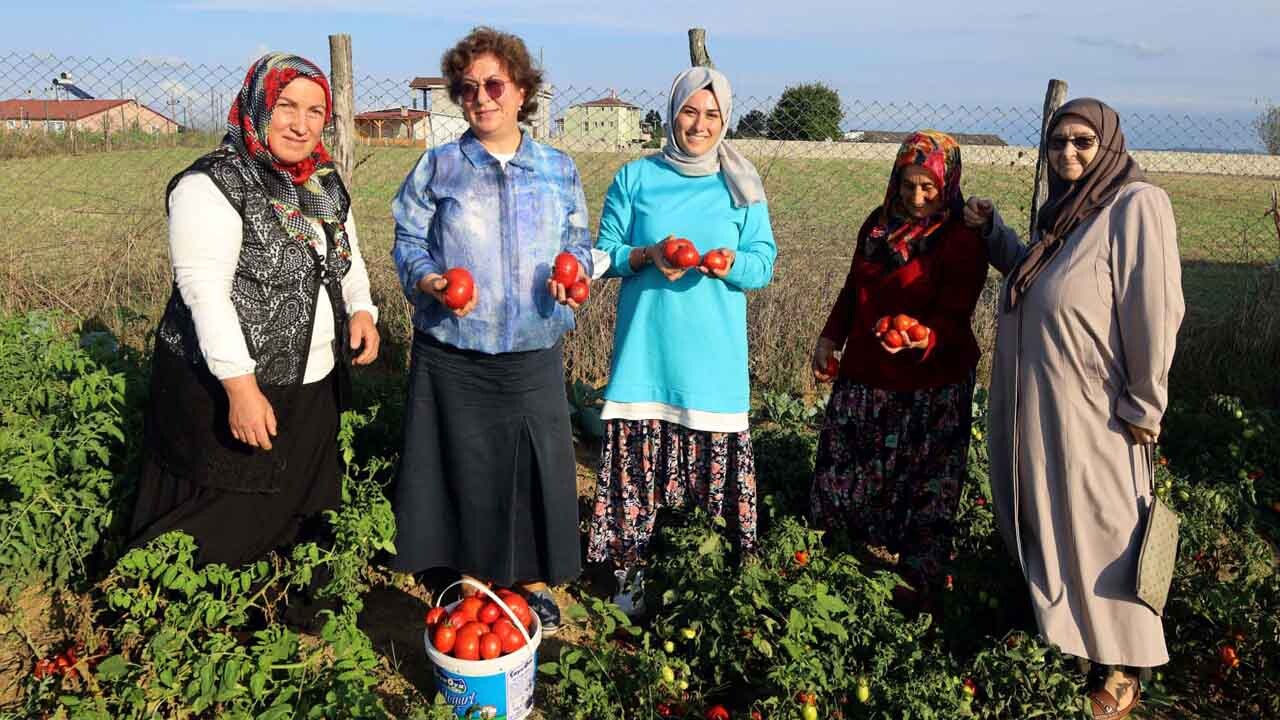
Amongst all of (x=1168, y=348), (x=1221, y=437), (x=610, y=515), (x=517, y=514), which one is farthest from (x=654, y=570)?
(x=1221, y=437)

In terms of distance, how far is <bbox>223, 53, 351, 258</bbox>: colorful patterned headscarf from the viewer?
2441 millimetres

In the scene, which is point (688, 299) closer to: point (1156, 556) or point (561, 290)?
point (561, 290)

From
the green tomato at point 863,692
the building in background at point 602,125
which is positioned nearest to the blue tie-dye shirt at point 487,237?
the green tomato at point 863,692

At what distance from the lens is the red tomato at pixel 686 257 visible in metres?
2.81

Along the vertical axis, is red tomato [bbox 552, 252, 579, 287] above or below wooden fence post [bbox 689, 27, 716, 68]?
below

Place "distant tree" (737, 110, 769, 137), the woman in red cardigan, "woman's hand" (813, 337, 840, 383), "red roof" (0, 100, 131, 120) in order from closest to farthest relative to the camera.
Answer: the woman in red cardigan
"woman's hand" (813, 337, 840, 383)
"distant tree" (737, 110, 769, 137)
"red roof" (0, 100, 131, 120)

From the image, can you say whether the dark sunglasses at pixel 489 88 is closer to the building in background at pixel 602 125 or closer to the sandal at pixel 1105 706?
the sandal at pixel 1105 706

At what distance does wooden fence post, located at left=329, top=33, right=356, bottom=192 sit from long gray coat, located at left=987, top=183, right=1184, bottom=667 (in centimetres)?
375

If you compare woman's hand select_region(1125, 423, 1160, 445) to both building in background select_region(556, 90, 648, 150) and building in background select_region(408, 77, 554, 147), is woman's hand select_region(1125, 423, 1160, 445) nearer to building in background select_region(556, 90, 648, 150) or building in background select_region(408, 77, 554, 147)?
building in background select_region(408, 77, 554, 147)

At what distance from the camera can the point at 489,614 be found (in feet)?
8.66

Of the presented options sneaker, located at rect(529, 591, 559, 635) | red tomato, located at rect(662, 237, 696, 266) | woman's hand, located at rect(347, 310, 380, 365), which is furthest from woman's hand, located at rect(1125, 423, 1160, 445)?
woman's hand, located at rect(347, 310, 380, 365)

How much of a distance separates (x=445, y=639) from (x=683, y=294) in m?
1.37

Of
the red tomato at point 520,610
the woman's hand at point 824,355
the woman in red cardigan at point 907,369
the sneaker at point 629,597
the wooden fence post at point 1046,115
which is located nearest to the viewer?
the red tomato at point 520,610

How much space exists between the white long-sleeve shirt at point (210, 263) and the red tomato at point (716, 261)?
1406 millimetres
